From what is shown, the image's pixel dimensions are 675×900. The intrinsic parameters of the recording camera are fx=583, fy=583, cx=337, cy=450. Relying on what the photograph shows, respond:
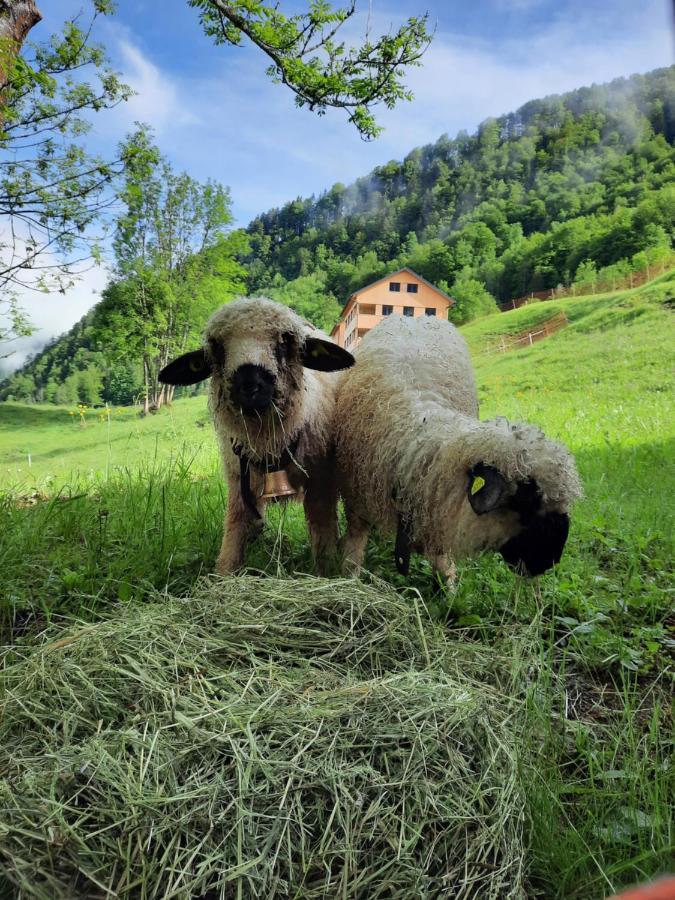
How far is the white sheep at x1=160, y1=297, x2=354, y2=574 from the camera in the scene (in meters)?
3.30

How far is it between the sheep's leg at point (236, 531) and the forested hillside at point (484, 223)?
14.1 ft

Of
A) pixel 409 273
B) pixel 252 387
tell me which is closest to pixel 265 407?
pixel 252 387

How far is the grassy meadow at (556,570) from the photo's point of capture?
1.93 metres

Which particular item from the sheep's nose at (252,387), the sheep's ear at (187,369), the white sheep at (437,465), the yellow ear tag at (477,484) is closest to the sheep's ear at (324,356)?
the white sheep at (437,465)

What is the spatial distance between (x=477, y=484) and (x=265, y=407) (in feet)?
4.26

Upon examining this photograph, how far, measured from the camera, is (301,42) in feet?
16.6

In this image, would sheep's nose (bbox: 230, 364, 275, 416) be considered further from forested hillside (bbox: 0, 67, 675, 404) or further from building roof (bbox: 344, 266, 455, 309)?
forested hillside (bbox: 0, 67, 675, 404)

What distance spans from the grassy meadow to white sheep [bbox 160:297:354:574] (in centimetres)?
32

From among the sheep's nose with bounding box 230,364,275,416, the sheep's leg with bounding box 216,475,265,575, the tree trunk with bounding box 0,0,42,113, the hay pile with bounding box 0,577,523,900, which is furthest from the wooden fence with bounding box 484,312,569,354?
the hay pile with bounding box 0,577,523,900

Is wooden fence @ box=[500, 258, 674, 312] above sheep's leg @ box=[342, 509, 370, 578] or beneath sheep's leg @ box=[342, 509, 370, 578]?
above

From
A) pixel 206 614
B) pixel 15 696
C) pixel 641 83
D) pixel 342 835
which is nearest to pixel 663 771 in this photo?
pixel 342 835

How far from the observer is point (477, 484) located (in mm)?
2803

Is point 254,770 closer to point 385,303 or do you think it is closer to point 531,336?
point 385,303

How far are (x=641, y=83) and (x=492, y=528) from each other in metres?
10.6
